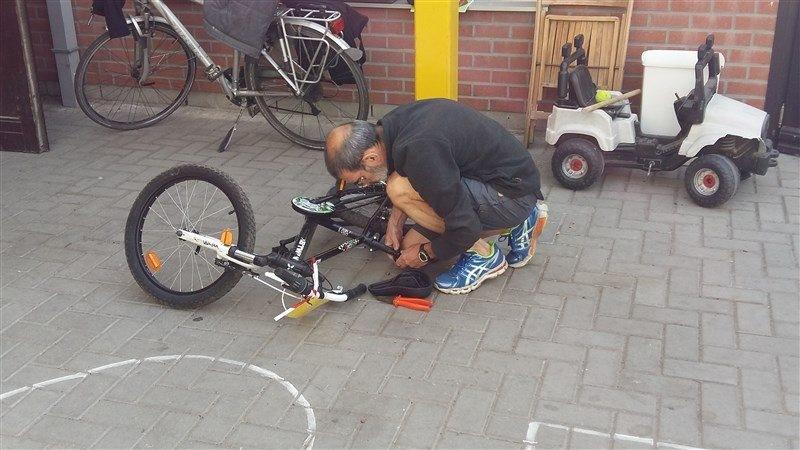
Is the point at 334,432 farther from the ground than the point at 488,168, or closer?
closer

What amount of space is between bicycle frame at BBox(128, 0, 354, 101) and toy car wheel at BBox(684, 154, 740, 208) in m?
2.39

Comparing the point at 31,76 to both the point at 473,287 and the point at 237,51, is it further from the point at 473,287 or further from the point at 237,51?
the point at 473,287

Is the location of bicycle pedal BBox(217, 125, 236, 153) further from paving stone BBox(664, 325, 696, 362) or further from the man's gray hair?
paving stone BBox(664, 325, 696, 362)

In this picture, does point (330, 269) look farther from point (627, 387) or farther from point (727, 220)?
point (727, 220)

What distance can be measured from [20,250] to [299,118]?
2.45 metres

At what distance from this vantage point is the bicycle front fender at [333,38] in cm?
598

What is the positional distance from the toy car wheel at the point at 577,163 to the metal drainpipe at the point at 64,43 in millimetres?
4067

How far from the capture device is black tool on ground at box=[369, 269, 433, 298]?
13.8 feet

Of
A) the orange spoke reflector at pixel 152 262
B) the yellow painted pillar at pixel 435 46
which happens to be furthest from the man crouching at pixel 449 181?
the orange spoke reflector at pixel 152 262

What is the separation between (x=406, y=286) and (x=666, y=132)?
224 centimetres

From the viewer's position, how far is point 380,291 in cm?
425

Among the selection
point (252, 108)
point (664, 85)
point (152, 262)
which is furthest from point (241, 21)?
point (664, 85)

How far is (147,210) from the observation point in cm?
425

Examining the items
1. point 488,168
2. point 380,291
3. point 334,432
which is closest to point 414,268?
point 380,291
